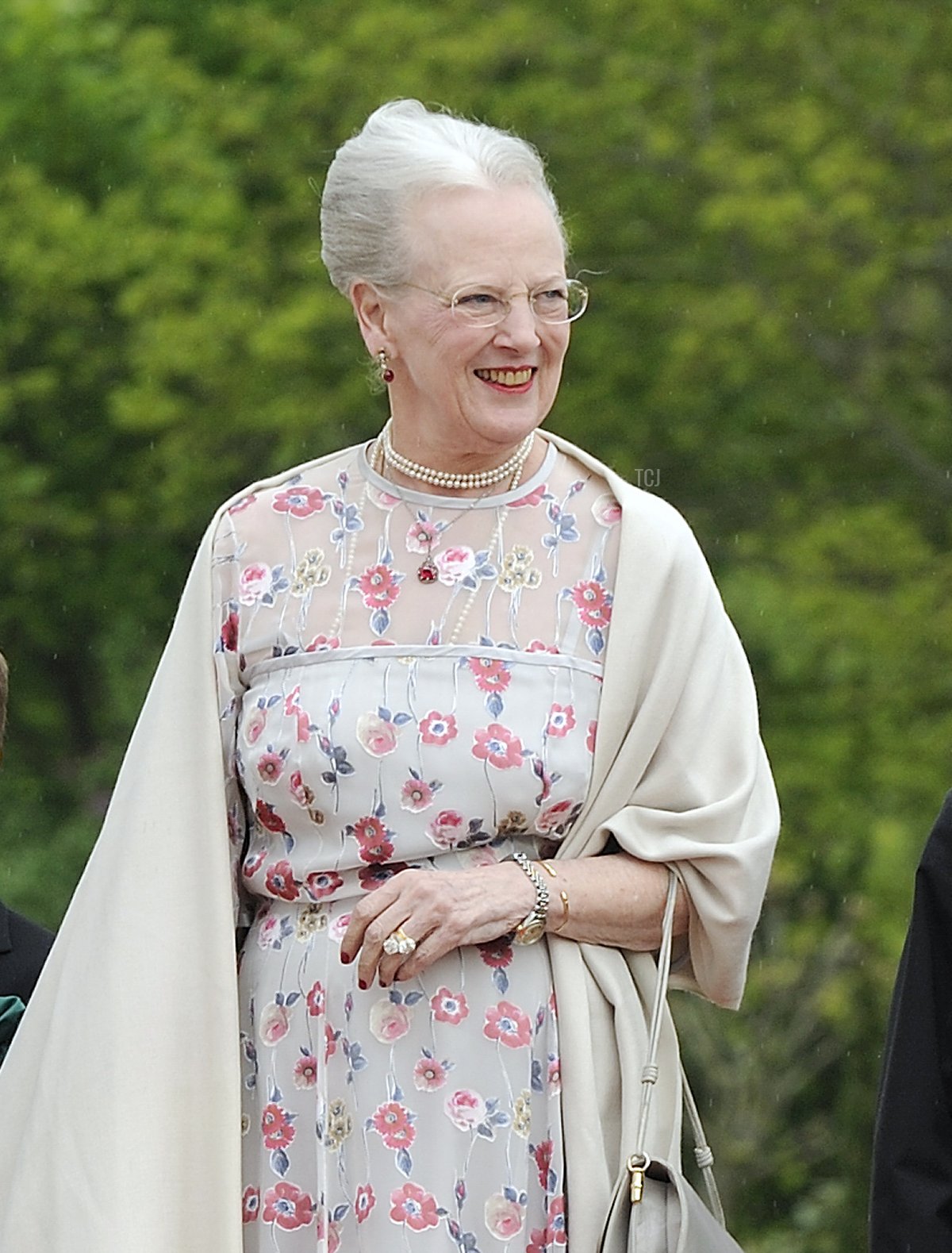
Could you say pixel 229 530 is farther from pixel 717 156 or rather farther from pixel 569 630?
pixel 717 156

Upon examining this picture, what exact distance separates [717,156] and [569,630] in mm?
7240

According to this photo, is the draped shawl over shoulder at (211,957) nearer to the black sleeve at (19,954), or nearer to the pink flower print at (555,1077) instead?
the pink flower print at (555,1077)

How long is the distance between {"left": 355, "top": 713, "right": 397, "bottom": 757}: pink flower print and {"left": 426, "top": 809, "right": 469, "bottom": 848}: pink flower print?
0.11 m

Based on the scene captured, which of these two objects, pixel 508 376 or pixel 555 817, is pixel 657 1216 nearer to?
pixel 555 817

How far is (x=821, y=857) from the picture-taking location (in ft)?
33.6

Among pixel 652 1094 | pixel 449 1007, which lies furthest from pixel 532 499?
pixel 652 1094

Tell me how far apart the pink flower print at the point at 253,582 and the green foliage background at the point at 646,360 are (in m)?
6.57

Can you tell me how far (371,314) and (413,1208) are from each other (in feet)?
4.07

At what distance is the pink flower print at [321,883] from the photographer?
3439 mm

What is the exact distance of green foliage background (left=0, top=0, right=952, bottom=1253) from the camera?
10250mm

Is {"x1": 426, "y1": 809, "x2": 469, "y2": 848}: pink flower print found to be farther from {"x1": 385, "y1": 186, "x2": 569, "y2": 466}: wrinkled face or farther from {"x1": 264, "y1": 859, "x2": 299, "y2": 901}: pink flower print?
{"x1": 385, "y1": 186, "x2": 569, "y2": 466}: wrinkled face

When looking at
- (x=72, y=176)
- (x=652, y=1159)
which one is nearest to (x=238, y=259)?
(x=72, y=176)

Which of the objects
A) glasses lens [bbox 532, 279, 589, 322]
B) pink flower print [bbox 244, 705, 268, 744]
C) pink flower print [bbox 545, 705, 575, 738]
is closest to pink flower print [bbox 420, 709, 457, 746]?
pink flower print [bbox 545, 705, 575, 738]

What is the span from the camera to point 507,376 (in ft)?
11.5
